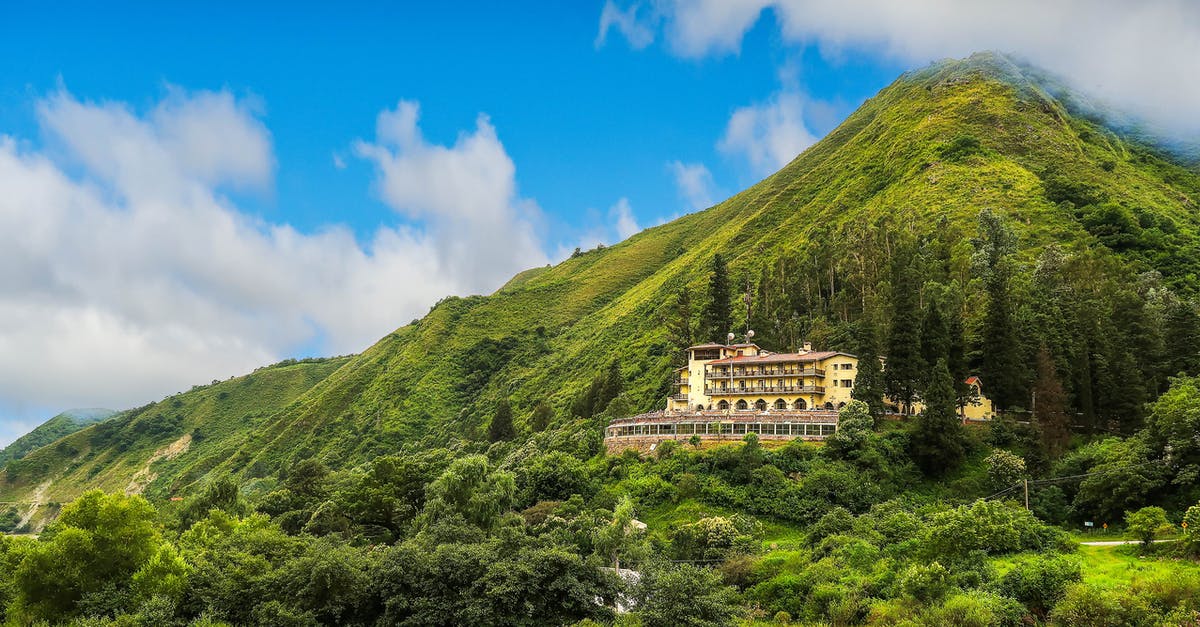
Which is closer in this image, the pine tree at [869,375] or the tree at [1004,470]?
the tree at [1004,470]

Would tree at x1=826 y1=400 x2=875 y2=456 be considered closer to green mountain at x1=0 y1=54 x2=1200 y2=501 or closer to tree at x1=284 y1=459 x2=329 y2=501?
green mountain at x1=0 y1=54 x2=1200 y2=501

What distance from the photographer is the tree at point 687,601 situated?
2945 cm

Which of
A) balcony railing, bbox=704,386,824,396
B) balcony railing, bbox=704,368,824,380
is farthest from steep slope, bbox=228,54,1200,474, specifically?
balcony railing, bbox=704,386,824,396

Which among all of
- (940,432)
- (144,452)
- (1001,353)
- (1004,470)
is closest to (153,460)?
(144,452)

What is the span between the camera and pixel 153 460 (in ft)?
542

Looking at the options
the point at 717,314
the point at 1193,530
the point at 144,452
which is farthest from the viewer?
the point at 144,452

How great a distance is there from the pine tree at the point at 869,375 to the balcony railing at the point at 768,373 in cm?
378

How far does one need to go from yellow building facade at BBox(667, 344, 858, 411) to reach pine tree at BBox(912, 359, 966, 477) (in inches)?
444

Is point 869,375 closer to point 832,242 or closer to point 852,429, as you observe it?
point 852,429

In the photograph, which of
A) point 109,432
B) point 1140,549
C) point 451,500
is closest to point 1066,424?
point 1140,549

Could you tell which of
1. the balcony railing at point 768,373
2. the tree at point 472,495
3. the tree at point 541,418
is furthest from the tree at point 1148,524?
the tree at point 541,418

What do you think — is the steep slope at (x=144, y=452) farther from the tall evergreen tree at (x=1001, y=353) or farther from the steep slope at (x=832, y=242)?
the tall evergreen tree at (x=1001, y=353)

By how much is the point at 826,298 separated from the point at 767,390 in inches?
1013

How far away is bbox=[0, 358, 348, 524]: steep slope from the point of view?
153875mm
